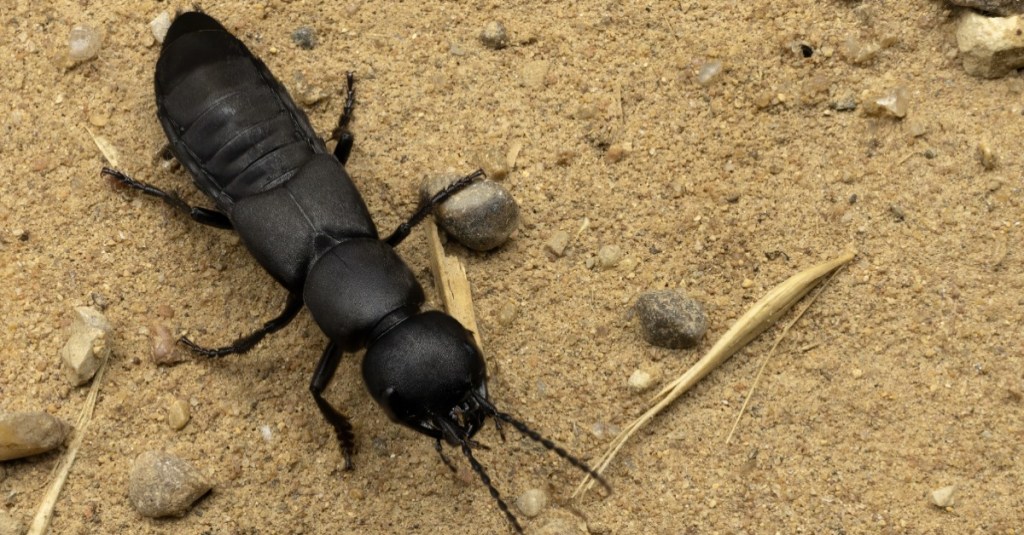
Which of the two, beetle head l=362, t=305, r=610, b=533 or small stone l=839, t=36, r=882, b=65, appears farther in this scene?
small stone l=839, t=36, r=882, b=65

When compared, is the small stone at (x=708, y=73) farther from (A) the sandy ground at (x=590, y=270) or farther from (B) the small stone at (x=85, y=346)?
(B) the small stone at (x=85, y=346)

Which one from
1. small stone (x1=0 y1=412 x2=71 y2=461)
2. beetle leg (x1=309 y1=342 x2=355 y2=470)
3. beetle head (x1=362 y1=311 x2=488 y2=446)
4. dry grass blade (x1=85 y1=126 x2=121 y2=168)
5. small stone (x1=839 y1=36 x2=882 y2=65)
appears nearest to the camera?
beetle head (x1=362 y1=311 x2=488 y2=446)

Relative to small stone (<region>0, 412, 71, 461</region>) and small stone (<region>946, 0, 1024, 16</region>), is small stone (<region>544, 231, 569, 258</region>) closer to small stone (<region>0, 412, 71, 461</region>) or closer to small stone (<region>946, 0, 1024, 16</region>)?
small stone (<region>946, 0, 1024, 16</region>)

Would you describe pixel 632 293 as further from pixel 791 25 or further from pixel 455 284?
pixel 791 25

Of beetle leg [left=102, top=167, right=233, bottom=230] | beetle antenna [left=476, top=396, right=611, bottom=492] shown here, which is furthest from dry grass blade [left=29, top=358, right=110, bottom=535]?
beetle antenna [left=476, top=396, right=611, bottom=492]

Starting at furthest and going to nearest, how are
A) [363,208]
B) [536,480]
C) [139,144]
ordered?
1. [139,144]
2. [363,208]
3. [536,480]

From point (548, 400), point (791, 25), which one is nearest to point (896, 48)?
point (791, 25)

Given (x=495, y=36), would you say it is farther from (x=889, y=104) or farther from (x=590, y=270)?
(x=889, y=104)
